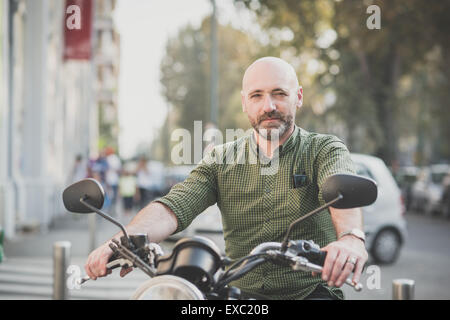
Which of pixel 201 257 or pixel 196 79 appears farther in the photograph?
pixel 196 79

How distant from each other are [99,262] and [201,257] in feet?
1.46

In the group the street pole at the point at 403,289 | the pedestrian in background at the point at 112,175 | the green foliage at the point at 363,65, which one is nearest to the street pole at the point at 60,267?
the street pole at the point at 403,289

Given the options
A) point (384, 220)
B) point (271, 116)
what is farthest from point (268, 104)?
point (384, 220)

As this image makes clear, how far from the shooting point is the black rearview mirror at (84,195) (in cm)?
229

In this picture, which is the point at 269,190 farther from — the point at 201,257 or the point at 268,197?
Result: the point at 201,257

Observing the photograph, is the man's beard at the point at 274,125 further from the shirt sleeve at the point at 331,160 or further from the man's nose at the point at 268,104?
the shirt sleeve at the point at 331,160

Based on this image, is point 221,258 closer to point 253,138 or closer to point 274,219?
point 274,219

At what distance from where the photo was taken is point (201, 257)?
197cm

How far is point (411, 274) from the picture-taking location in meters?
10.0

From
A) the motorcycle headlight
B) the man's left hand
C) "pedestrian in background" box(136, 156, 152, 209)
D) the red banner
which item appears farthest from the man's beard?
"pedestrian in background" box(136, 156, 152, 209)

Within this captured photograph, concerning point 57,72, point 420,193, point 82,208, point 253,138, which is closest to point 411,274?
point 253,138

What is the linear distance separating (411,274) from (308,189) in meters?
7.71

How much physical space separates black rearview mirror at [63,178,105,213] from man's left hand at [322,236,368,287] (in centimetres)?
73
